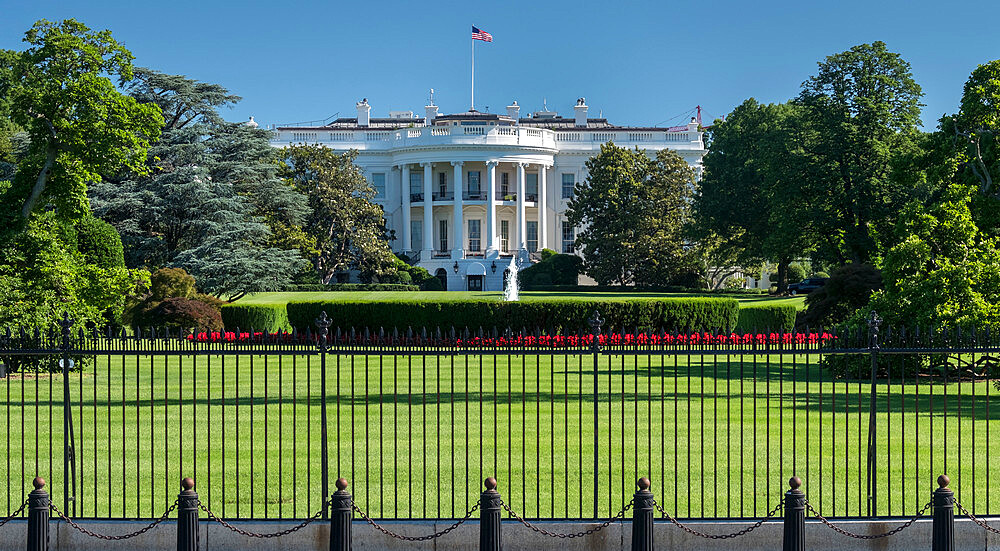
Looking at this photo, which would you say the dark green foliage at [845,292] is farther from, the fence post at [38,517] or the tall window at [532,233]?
the tall window at [532,233]

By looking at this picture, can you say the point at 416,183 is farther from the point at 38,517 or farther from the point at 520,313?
the point at 38,517

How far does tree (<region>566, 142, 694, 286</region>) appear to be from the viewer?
5934 centimetres

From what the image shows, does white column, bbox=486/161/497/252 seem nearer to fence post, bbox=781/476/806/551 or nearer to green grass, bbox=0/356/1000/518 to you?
green grass, bbox=0/356/1000/518

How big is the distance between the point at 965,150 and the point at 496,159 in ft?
176

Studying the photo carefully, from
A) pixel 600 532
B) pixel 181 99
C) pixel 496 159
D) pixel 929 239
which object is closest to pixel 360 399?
pixel 600 532

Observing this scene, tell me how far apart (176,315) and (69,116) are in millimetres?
10262

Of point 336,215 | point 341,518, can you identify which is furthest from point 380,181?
point 341,518

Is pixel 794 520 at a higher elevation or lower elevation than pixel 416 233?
lower

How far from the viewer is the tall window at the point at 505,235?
80.0 meters

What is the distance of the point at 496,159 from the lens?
76.9m

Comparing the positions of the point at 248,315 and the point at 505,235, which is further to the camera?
the point at 505,235

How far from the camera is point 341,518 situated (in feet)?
27.3

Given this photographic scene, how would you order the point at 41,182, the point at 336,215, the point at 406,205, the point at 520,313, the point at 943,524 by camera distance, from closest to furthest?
the point at 943,524
the point at 41,182
the point at 520,313
the point at 336,215
the point at 406,205

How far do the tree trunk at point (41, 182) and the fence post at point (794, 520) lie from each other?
54.2 feet
